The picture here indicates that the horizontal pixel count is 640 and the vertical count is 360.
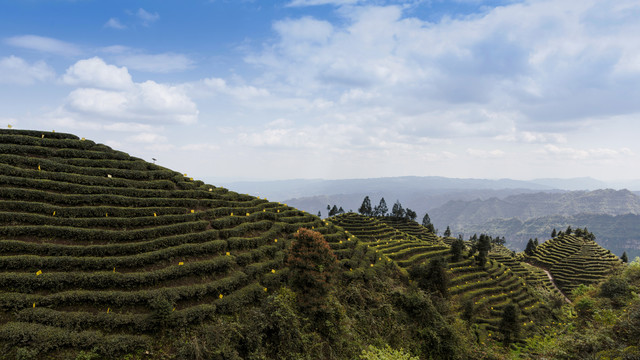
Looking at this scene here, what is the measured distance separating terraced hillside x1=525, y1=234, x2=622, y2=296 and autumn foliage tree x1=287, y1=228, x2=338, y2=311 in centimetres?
7124

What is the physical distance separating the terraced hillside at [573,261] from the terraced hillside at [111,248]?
73.7 m

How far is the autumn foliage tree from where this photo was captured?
63.4 feet

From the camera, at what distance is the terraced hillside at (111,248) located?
15.2 meters

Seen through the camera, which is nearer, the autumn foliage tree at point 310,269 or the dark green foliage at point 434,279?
the autumn foliage tree at point 310,269

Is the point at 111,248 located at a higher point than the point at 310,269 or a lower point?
higher

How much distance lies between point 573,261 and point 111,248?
95.5 metres

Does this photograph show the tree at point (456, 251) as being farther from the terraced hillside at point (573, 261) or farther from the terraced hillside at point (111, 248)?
the terraced hillside at point (573, 261)

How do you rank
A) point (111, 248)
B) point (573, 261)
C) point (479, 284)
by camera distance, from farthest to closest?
point (573, 261) → point (479, 284) → point (111, 248)

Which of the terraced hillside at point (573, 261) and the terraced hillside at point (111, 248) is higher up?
the terraced hillside at point (111, 248)

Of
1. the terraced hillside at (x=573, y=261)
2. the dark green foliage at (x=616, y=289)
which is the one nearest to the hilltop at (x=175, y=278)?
the dark green foliage at (x=616, y=289)

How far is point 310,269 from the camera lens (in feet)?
63.6

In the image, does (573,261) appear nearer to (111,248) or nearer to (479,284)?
(479,284)

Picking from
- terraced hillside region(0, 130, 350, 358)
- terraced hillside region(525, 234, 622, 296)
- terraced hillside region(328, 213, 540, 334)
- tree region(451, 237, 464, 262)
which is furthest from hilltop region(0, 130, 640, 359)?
terraced hillside region(525, 234, 622, 296)

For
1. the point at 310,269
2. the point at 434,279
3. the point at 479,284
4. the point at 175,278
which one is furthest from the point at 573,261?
the point at 175,278
